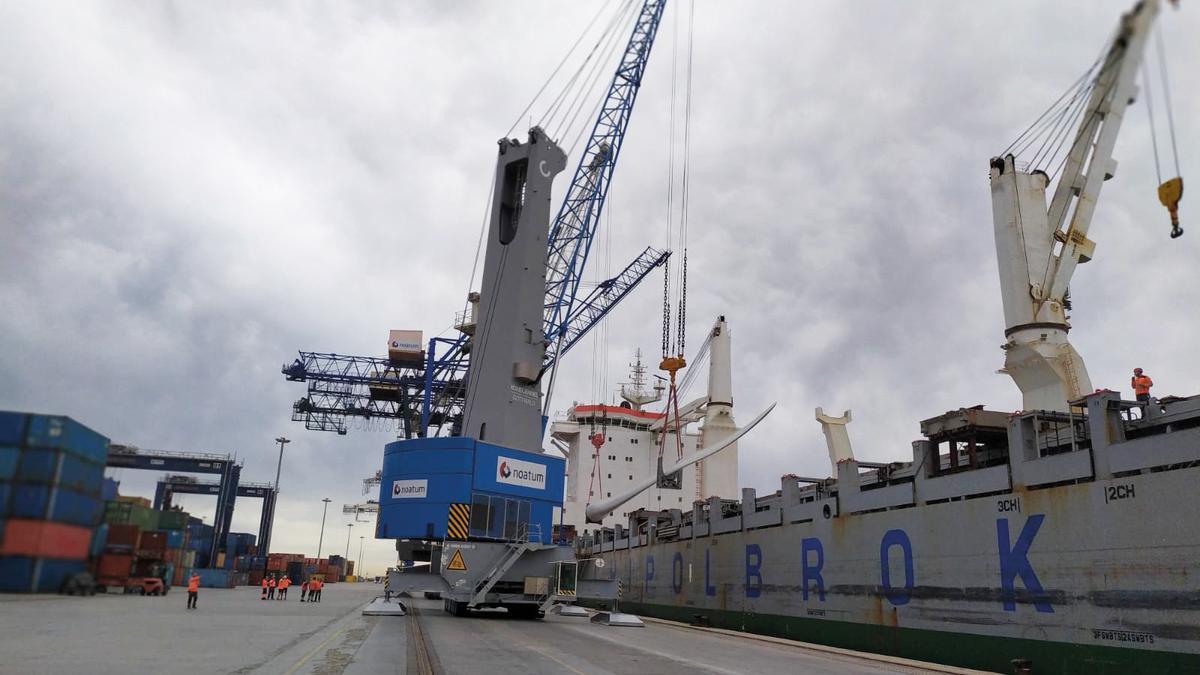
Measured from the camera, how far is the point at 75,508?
392 centimetres

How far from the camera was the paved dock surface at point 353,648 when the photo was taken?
40.3 ft

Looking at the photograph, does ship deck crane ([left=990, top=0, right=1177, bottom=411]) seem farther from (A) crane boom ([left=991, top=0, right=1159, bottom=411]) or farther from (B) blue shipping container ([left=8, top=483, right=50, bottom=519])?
(B) blue shipping container ([left=8, top=483, right=50, bottom=519])

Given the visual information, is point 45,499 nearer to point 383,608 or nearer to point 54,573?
point 54,573

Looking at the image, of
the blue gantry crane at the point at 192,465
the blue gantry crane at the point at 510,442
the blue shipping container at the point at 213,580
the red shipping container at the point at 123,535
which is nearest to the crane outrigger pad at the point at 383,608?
the blue gantry crane at the point at 510,442

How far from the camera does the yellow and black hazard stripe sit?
2711 cm

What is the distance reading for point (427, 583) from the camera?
88.7 feet

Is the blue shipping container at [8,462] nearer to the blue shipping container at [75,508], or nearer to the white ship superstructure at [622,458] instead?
the blue shipping container at [75,508]

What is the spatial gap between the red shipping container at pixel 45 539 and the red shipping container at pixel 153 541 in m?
1.05

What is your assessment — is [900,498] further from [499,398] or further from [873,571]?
[499,398]

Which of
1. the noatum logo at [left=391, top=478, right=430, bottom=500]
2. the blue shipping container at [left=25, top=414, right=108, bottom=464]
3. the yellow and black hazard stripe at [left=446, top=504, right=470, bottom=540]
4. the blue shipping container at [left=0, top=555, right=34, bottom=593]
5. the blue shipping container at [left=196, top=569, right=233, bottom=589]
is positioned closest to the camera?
the blue shipping container at [left=0, top=555, right=34, bottom=593]

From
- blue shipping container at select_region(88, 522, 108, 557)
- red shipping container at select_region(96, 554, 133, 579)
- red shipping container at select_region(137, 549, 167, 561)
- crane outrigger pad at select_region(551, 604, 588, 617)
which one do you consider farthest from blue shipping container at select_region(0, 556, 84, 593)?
crane outrigger pad at select_region(551, 604, 588, 617)

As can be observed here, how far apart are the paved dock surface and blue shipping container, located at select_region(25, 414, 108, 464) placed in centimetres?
540

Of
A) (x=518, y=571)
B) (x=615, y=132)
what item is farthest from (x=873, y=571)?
(x=615, y=132)

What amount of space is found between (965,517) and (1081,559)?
333 cm
